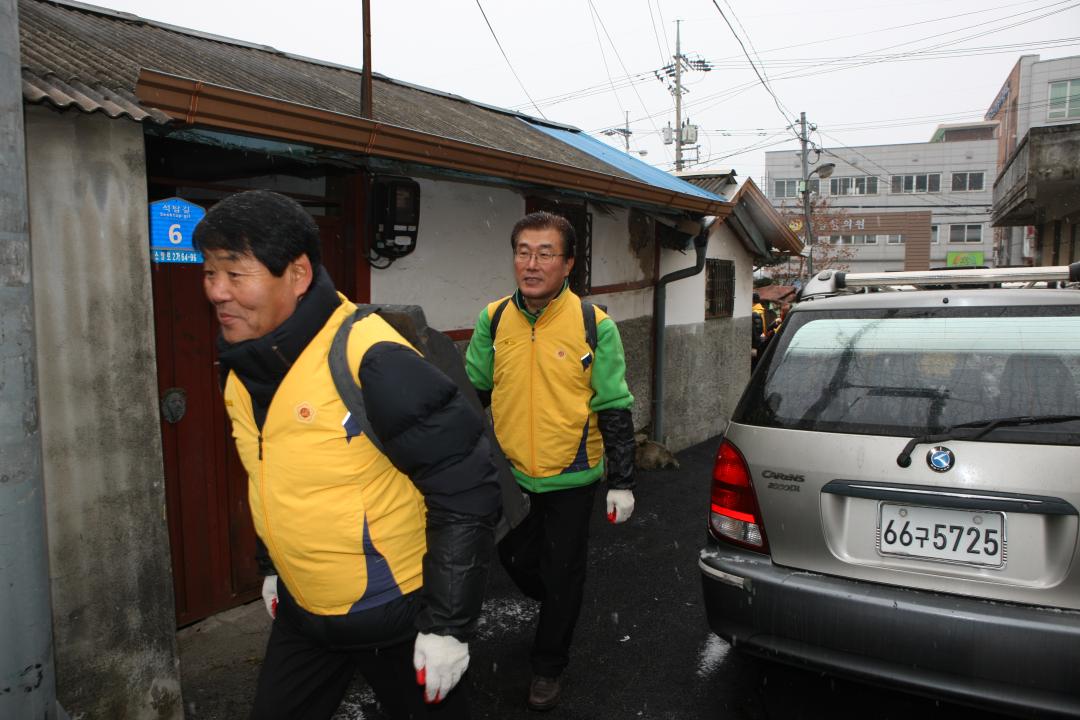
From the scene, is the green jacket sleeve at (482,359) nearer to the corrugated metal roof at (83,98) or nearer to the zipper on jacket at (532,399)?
the zipper on jacket at (532,399)

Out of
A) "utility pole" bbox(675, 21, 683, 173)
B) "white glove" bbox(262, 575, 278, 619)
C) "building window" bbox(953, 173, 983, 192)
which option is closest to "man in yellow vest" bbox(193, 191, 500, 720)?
"white glove" bbox(262, 575, 278, 619)

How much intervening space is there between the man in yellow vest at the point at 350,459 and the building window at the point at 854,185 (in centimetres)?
5763

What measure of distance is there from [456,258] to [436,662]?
4.09 metres

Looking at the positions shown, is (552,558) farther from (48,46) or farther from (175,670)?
(48,46)

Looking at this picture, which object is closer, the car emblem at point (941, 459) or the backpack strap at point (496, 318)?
the car emblem at point (941, 459)

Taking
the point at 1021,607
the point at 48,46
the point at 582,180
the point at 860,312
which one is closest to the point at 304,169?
the point at 48,46

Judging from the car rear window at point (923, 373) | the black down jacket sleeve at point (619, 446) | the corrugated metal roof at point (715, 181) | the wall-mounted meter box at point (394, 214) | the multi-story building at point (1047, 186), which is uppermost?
the multi-story building at point (1047, 186)

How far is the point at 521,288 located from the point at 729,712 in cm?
205

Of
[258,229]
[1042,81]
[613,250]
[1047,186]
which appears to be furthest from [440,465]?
[1042,81]

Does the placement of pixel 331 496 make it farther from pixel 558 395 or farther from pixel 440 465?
pixel 558 395

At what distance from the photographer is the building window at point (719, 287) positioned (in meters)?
9.60

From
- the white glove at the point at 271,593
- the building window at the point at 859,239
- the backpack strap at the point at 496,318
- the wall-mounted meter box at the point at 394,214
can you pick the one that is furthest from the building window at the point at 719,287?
the building window at the point at 859,239

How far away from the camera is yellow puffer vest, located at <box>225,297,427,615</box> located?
66.4 inches

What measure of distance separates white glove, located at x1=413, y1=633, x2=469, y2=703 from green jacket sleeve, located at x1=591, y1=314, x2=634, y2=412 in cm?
162
